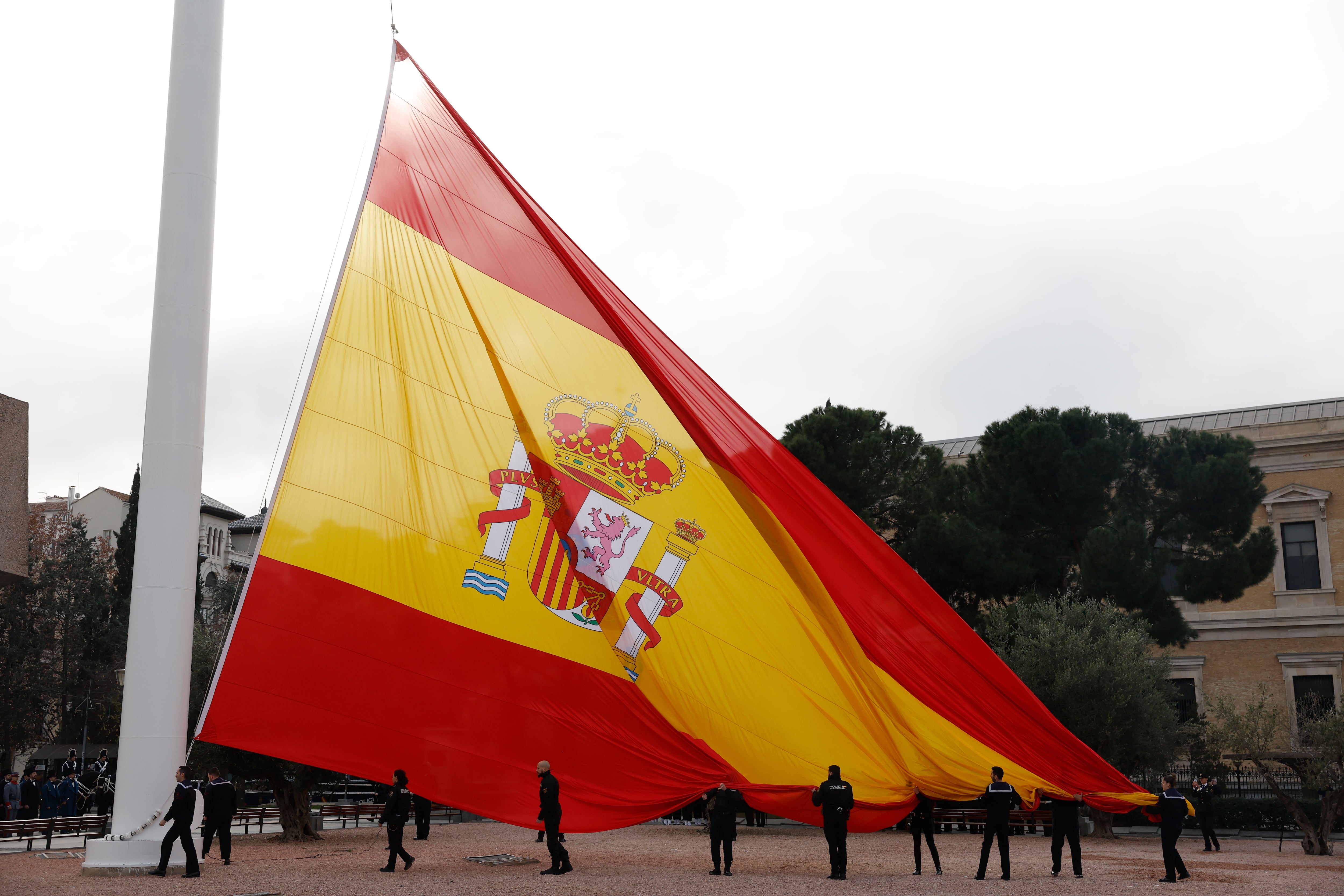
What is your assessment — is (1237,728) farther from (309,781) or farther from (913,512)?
(309,781)

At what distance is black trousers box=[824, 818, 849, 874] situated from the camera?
1353cm

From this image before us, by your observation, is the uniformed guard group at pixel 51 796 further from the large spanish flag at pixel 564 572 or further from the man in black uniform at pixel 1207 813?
the man in black uniform at pixel 1207 813

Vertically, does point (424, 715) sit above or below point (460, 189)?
below

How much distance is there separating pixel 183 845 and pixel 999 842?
34.5ft

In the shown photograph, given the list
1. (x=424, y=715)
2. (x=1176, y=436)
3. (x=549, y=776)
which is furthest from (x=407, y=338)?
(x=1176, y=436)

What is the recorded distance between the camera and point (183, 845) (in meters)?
13.7

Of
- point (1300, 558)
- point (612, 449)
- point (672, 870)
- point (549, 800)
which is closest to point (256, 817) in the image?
point (672, 870)

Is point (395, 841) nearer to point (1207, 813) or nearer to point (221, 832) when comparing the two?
point (221, 832)

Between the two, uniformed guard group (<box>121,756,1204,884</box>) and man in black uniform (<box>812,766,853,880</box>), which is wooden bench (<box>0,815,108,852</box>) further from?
man in black uniform (<box>812,766,853,880</box>)

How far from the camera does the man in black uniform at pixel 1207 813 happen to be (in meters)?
22.3

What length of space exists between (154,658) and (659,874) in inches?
287

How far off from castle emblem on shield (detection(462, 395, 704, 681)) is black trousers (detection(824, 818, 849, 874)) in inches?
119

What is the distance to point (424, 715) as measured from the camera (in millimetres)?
12688

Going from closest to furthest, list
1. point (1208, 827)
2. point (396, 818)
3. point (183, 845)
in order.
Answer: point (183, 845) → point (396, 818) → point (1208, 827)
